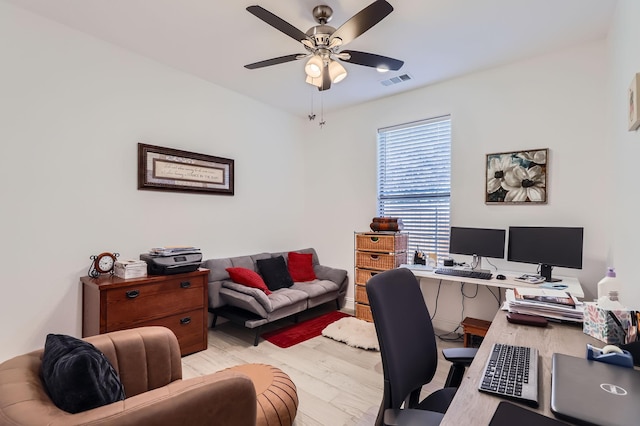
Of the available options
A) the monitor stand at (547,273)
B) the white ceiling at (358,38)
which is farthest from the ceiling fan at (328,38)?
the monitor stand at (547,273)

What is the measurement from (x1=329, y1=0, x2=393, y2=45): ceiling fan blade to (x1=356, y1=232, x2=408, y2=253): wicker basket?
2.13 m

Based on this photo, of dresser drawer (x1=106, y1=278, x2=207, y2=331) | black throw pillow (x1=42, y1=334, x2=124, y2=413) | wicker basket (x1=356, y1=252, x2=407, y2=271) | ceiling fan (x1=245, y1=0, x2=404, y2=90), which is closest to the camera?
black throw pillow (x1=42, y1=334, x2=124, y2=413)

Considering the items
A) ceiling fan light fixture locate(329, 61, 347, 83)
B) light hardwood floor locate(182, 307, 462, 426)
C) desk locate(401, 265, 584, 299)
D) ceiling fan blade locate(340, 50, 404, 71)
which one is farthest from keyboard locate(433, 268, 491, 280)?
ceiling fan light fixture locate(329, 61, 347, 83)

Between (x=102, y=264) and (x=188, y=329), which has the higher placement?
(x=102, y=264)

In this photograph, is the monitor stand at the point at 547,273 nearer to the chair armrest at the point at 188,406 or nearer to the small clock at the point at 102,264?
the chair armrest at the point at 188,406

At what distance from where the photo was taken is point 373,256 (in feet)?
12.3

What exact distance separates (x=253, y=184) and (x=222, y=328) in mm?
1833

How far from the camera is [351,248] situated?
445 centimetres

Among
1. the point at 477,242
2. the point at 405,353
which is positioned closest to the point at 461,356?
the point at 405,353

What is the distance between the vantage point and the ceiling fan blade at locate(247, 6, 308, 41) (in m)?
1.91

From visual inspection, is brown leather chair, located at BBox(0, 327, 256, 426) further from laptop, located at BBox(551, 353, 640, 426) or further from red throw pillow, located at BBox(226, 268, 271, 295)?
red throw pillow, located at BBox(226, 268, 271, 295)

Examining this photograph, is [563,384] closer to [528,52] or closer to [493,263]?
[493,263]

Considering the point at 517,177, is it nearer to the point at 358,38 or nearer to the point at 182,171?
the point at 358,38

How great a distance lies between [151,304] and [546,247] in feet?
11.4
